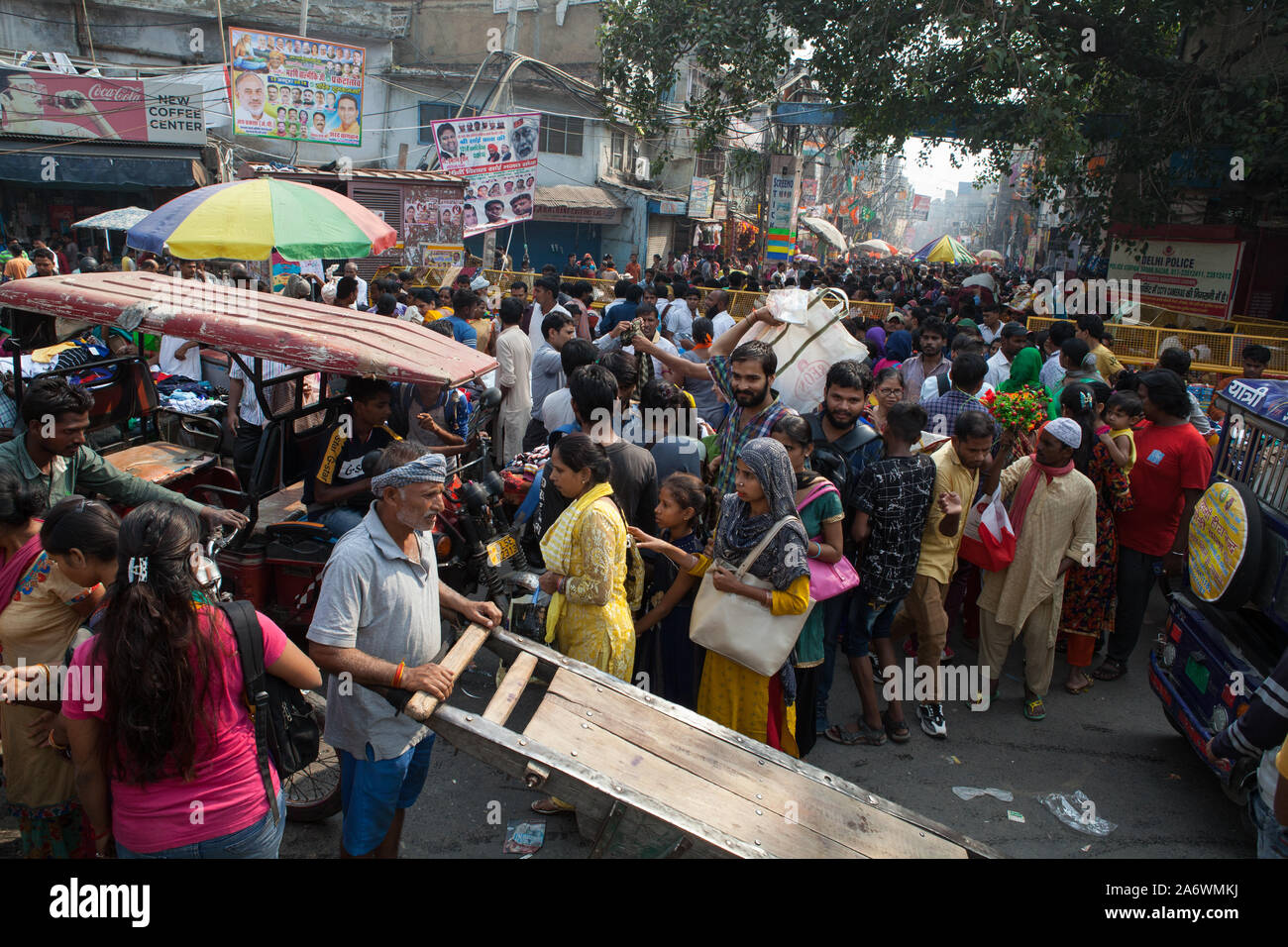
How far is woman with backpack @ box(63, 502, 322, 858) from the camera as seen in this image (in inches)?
85.4

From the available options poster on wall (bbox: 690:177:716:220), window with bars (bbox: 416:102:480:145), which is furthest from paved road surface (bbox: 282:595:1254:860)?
poster on wall (bbox: 690:177:716:220)

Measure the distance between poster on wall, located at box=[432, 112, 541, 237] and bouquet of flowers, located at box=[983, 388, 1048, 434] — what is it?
10.9 meters

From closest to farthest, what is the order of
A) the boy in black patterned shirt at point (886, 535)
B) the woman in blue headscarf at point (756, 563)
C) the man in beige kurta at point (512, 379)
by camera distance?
the woman in blue headscarf at point (756, 563)
the boy in black patterned shirt at point (886, 535)
the man in beige kurta at point (512, 379)

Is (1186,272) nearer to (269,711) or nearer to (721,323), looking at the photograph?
(721,323)

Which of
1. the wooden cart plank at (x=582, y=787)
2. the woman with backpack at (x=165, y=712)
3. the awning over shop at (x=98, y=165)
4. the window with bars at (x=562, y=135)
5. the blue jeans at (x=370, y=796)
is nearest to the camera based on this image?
the woman with backpack at (x=165, y=712)

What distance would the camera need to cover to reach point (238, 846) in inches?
96.0

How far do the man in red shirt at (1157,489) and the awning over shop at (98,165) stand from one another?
19.7 m

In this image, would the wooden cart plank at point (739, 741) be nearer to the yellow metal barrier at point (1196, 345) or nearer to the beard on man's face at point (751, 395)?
the beard on man's face at point (751, 395)

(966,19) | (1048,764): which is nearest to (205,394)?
(1048,764)

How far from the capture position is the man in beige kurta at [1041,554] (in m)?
4.83

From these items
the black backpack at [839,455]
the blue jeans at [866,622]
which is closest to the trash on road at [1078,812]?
the blue jeans at [866,622]

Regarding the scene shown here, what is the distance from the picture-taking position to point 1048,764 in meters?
4.71

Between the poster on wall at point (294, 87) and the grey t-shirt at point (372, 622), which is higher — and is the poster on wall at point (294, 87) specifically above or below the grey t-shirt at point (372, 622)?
above

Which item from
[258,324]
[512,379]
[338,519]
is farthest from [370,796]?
[512,379]
